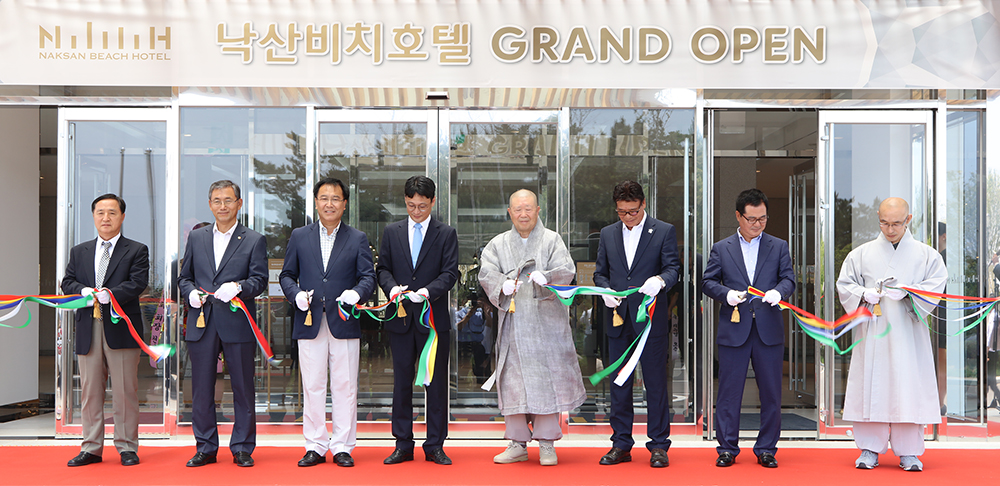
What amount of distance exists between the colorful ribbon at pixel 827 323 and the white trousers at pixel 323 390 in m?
2.42

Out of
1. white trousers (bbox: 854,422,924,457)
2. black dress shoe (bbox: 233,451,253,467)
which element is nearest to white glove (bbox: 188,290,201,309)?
black dress shoe (bbox: 233,451,253,467)

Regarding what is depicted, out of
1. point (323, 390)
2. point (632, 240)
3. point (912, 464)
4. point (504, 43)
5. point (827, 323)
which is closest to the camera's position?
point (912, 464)

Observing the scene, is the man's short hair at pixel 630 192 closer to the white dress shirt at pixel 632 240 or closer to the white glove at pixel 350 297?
the white dress shirt at pixel 632 240

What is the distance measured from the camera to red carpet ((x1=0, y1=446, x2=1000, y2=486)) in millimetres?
3756

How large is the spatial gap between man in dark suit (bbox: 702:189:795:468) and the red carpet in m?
0.22

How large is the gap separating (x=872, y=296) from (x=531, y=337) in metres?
1.98

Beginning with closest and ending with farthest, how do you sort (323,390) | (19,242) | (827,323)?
(323,390)
(827,323)
(19,242)

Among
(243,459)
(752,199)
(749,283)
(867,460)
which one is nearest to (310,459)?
(243,459)

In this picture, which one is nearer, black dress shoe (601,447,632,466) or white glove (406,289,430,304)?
Answer: white glove (406,289,430,304)

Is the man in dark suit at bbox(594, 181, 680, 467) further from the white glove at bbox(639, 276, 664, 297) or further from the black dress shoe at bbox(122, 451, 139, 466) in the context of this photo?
the black dress shoe at bbox(122, 451, 139, 466)

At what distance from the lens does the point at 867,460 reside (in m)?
4.05

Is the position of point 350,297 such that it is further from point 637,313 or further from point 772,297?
point 772,297

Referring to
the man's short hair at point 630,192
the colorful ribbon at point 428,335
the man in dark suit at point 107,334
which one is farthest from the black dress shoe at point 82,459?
the man's short hair at point 630,192

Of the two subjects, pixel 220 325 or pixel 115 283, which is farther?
pixel 115 283
